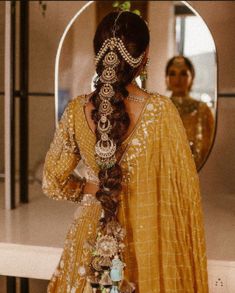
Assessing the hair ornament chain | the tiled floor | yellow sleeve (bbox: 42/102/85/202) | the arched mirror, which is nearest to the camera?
the hair ornament chain

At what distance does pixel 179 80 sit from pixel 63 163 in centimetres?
105

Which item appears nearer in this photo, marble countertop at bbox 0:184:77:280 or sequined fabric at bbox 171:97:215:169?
marble countertop at bbox 0:184:77:280

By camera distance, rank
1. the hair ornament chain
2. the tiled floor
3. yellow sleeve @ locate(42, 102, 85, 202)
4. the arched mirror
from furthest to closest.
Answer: the arched mirror < the tiled floor < yellow sleeve @ locate(42, 102, 85, 202) < the hair ornament chain

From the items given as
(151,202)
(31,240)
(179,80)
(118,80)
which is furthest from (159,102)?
(179,80)

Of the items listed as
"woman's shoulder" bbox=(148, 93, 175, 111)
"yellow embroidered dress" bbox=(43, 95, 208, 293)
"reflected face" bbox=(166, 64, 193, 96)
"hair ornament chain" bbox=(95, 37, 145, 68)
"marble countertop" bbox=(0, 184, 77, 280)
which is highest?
"hair ornament chain" bbox=(95, 37, 145, 68)

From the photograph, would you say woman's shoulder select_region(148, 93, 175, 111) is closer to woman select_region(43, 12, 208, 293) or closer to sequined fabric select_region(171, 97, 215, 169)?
woman select_region(43, 12, 208, 293)

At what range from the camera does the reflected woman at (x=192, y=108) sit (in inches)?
83.2

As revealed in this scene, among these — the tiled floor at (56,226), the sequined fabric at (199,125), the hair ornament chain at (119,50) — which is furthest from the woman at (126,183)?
the sequined fabric at (199,125)

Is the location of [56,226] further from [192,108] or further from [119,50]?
[119,50]

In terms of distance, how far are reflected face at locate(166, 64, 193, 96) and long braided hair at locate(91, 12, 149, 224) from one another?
40.8 inches

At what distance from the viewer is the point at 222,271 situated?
4.86ft

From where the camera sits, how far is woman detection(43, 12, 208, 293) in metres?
1.08

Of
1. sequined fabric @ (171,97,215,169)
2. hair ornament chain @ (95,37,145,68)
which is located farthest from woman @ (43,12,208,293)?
sequined fabric @ (171,97,215,169)

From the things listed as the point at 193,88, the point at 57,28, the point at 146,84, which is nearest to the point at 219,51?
the point at 193,88
